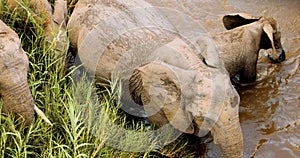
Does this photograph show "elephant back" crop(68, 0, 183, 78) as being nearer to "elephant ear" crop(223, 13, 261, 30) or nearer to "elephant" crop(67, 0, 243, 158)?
"elephant" crop(67, 0, 243, 158)

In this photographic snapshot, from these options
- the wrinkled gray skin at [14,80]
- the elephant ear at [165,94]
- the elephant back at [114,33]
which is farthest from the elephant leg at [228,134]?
the wrinkled gray skin at [14,80]

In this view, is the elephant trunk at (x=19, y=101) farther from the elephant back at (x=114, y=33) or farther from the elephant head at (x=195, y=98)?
the elephant back at (x=114, y=33)

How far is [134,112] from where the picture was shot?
428 centimetres

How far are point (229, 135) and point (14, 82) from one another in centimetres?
159

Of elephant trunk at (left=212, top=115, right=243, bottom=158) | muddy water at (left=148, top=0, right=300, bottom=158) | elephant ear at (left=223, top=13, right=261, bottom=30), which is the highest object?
elephant ear at (left=223, top=13, right=261, bottom=30)

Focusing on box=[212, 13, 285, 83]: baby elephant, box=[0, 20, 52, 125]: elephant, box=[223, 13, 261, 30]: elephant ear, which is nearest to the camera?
box=[0, 20, 52, 125]: elephant

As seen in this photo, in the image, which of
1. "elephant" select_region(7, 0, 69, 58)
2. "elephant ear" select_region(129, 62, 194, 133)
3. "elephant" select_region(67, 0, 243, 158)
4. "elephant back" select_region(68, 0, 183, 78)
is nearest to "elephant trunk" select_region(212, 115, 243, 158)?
"elephant" select_region(67, 0, 243, 158)

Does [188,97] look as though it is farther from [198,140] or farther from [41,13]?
[41,13]

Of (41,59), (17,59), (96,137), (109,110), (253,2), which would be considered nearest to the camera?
(17,59)

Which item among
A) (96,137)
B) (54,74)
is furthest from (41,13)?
(96,137)

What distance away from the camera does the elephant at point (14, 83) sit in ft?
10.7

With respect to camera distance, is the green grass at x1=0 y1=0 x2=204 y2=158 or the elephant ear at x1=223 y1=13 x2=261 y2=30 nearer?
the green grass at x1=0 y1=0 x2=204 y2=158

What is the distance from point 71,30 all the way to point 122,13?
0.57 metres

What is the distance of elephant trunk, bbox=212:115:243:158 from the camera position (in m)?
3.33
